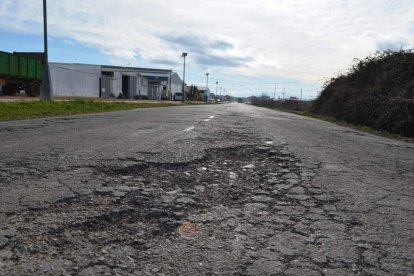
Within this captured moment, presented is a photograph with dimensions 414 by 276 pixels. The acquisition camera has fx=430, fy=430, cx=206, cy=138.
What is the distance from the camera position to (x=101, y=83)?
60.0 metres

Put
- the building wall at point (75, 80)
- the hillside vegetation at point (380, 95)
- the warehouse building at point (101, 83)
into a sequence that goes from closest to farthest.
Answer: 1. the hillside vegetation at point (380, 95)
2. the building wall at point (75, 80)
3. the warehouse building at point (101, 83)

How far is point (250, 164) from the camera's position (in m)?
6.38

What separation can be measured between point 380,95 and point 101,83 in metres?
45.3

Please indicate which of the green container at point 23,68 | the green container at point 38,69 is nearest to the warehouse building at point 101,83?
the green container at point 38,69

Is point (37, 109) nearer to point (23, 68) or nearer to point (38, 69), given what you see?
point (23, 68)

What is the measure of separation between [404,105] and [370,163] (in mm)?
12091

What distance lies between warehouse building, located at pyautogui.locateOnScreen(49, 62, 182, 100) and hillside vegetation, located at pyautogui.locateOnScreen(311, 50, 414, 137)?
2891 centimetres

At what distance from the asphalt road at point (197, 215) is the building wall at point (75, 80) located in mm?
41242

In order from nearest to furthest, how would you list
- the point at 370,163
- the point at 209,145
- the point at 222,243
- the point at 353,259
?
the point at 353,259 < the point at 222,243 < the point at 370,163 < the point at 209,145

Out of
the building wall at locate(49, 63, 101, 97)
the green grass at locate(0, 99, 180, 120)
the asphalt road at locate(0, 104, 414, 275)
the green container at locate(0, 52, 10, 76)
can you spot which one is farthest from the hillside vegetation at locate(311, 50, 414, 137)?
the building wall at locate(49, 63, 101, 97)

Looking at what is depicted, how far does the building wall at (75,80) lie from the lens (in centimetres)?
4758

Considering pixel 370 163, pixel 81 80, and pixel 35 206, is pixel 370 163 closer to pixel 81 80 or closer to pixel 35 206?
pixel 35 206

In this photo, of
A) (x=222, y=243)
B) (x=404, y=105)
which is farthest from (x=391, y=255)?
(x=404, y=105)

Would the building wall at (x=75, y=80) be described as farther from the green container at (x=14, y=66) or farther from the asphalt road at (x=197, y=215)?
the asphalt road at (x=197, y=215)
